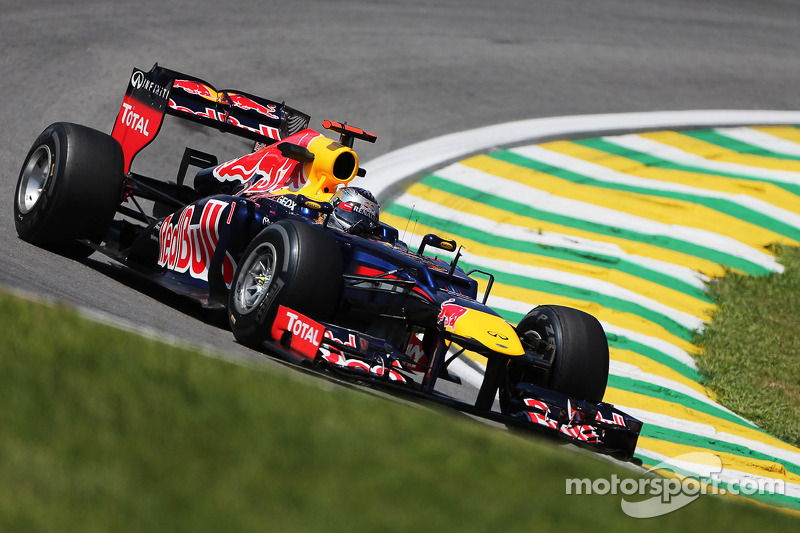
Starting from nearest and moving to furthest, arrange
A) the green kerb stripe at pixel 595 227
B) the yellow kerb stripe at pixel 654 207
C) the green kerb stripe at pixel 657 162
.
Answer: the green kerb stripe at pixel 595 227, the yellow kerb stripe at pixel 654 207, the green kerb stripe at pixel 657 162

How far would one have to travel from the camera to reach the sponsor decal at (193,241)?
8047 millimetres

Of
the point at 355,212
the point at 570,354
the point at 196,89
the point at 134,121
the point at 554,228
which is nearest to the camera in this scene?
the point at 570,354

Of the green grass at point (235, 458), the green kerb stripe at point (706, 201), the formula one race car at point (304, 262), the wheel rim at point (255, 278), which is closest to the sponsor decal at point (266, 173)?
the formula one race car at point (304, 262)

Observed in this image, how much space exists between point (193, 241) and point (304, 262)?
5.23ft

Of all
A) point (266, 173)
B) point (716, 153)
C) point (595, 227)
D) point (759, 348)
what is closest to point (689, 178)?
point (716, 153)

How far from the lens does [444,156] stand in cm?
1359

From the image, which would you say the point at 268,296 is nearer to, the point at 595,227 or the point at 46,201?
the point at 46,201

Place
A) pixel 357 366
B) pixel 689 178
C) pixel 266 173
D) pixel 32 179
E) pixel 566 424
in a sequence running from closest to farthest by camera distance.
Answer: pixel 357 366, pixel 566 424, pixel 266 173, pixel 32 179, pixel 689 178

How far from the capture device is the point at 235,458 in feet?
12.1

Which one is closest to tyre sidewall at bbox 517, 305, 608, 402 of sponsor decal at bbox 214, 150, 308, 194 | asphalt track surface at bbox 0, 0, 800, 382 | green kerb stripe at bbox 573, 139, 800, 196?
sponsor decal at bbox 214, 150, 308, 194

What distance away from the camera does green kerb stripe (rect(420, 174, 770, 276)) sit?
10.9m

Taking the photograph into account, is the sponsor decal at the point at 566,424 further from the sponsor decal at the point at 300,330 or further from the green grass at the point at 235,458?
the green grass at the point at 235,458

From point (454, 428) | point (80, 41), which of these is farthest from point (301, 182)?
point (80, 41)

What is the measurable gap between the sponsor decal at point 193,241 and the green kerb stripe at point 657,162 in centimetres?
685
